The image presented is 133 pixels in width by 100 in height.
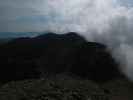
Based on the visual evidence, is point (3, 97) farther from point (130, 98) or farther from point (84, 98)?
point (130, 98)

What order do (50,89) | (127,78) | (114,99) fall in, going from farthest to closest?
1. (127,78)
2. (114,99)
3. (50,89)

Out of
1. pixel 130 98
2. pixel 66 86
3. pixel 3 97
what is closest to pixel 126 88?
pixel 130 98

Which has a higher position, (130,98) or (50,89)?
(50,89)

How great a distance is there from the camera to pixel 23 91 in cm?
10581

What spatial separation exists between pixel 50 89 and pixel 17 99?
63.1 ft

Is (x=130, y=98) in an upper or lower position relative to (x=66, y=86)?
lower

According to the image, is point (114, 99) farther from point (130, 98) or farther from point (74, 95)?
point (74, 95)

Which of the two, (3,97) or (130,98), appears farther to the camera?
(130,98)

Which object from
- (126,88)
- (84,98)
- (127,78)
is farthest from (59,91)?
(127,78)

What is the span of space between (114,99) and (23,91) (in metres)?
43.2

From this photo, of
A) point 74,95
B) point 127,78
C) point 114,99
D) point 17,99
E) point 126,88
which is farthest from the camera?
point 127,78

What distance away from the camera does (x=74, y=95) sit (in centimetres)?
10069

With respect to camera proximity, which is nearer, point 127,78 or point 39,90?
point 39,90

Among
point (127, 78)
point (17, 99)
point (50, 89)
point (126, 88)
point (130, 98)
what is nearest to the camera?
point (17, 99)
